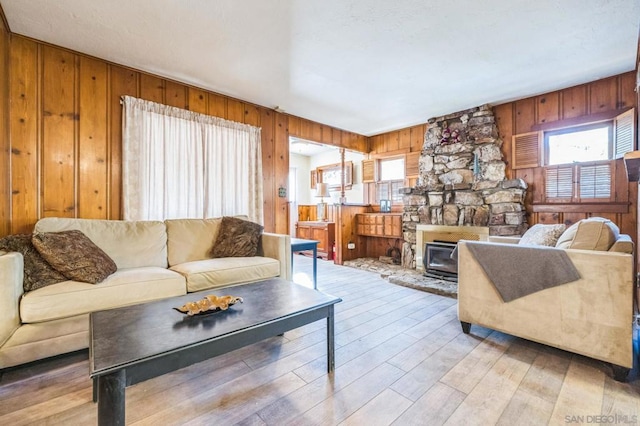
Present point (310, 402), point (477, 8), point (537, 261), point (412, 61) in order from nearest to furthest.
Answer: point (310, 402)
point (537, 261)
point (477, 8)
point (412, 61)

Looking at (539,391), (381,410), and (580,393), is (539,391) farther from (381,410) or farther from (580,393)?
(381,410)

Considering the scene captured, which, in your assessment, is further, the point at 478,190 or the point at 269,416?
the point at 478,190

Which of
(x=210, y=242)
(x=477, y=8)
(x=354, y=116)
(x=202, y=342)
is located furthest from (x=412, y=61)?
(x=202, y=342)

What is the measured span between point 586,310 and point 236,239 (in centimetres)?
280

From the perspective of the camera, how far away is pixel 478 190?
403 cm

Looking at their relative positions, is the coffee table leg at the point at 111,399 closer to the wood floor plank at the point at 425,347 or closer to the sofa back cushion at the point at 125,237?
the wood floor plank at the point at 425,347

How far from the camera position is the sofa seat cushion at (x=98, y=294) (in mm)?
1714

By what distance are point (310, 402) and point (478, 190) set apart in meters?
3.67

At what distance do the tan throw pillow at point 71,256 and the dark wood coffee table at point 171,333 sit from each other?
67cm

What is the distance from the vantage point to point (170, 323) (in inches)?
54.1

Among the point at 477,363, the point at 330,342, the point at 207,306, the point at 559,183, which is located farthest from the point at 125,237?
the point at 559,183

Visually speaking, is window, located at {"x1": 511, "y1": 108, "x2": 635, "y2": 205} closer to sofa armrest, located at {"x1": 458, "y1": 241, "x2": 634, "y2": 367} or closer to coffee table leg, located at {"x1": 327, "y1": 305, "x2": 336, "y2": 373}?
sofa armrest, located at {"x1": 458, "y1": 241, "x2": 634, "y2": 367}

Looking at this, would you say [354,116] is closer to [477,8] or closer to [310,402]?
[477,8]

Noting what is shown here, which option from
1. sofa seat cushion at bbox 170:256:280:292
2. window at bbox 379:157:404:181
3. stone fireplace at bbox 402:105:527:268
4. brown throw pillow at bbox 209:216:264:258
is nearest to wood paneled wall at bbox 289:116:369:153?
window at bbox 379:157:404:181
